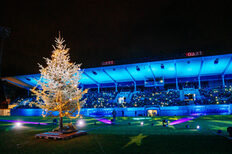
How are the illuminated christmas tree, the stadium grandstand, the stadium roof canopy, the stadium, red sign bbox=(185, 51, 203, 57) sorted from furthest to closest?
the stadium roof canopy
the stadium grandstand
red sign bbox=(185, 51, 203, 57)
the stadium
the illuminated christmas tree

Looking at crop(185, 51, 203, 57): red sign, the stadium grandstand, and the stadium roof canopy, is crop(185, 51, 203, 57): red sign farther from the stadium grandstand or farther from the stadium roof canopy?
the stadium roof canopy

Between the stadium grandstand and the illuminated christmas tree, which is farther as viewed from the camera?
the stadium grandstand

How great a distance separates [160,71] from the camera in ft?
132

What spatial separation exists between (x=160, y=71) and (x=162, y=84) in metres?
3.99

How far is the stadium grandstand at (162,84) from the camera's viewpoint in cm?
3422

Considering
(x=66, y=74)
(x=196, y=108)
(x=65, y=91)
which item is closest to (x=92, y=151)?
(x=65, y=91)

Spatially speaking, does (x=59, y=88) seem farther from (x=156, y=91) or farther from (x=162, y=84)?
(x=162, y=84)

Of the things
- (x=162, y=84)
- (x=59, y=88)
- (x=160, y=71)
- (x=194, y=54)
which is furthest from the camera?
(x=162, y=84)

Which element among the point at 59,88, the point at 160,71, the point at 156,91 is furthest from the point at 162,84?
the point at 59,88

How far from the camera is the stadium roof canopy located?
3547cm

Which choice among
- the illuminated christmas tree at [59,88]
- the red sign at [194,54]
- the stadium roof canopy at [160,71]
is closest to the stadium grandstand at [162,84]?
the stadium roof canopy at [160,71]

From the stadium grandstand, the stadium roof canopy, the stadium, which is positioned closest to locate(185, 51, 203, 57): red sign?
the stadium

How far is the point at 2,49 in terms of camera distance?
41.6 metres

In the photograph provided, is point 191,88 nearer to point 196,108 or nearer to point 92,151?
point 196,108
